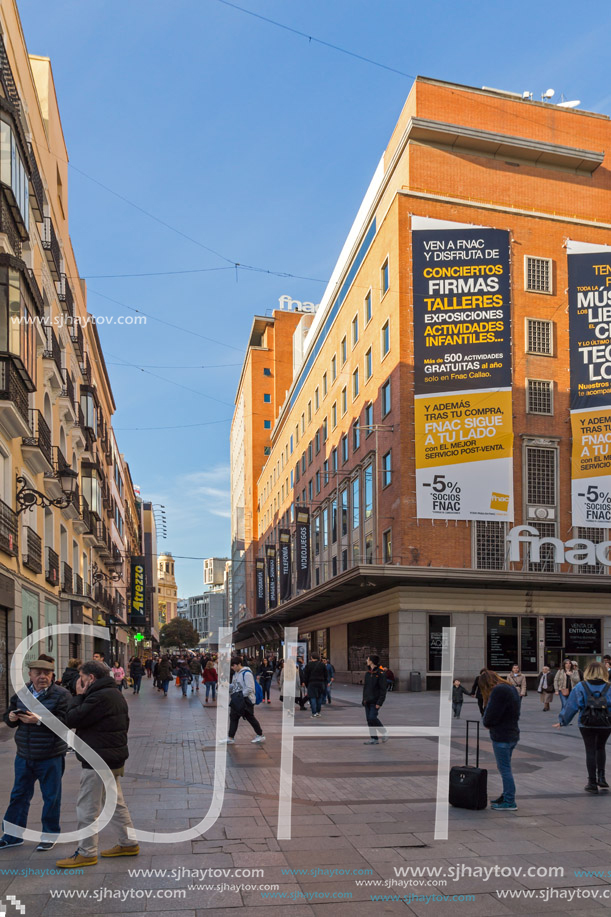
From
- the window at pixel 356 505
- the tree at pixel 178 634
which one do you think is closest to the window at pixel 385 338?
the window at pixel 356 505

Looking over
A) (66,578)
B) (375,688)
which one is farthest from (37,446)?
(375,688)

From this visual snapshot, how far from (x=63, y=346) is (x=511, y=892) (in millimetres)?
28484

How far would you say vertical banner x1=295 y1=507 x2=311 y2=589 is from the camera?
161ft

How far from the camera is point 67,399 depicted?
2991 cm

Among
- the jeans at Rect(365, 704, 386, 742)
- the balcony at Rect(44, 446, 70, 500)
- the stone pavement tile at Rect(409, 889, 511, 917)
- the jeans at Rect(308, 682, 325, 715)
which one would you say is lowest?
the jeans at Rect(308, 682, 325, 715)

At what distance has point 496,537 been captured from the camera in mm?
35000

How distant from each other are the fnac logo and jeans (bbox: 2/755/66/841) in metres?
1.46

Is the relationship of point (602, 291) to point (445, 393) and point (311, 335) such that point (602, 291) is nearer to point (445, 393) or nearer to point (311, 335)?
point (445, 393)

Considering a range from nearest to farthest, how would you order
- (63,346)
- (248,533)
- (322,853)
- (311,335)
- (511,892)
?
(511,892)
(322,853)
(63,346)
(311,335)
(248,533)

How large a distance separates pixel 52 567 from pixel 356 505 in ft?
61.4

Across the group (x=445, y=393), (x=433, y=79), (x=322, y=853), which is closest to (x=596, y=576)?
(x=445, y=393)

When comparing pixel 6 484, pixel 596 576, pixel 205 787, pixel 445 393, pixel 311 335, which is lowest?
pixel 205 787

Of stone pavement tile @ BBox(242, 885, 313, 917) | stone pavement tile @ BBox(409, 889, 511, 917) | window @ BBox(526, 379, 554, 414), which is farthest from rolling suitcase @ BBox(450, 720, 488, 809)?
window @ BBox(526, 379, 554, 414)

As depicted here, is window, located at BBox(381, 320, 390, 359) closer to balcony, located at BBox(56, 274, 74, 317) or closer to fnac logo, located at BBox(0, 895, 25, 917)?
balcony, located at BBox(56, 274, 74, 317)
